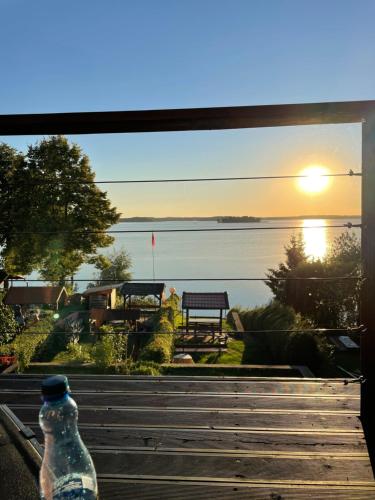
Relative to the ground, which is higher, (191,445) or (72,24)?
(72,24)

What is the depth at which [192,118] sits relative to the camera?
5.16 feet

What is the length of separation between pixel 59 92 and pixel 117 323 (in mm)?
9547

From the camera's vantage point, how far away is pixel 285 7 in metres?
4.63

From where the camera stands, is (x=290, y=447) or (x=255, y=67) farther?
(x=255, y=67)

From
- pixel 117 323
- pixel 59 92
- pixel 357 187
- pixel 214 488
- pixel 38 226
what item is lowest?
pixel 117 323

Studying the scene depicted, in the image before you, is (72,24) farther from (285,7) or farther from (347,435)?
(347,435)

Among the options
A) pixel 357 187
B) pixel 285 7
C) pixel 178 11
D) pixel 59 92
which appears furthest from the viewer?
pixel 59 92

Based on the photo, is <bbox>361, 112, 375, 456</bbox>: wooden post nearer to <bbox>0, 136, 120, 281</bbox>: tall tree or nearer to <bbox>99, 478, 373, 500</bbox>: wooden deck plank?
<bbox>99, 478, 373, 500</bbox>: wooden deck plank

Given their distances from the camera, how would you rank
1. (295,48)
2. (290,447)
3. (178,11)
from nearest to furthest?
(290,447) < (178,11) < (295,48)

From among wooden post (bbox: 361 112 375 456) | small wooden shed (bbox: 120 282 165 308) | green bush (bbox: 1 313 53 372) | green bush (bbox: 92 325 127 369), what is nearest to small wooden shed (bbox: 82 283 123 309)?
small wooden shed (bbox: 120 282 165 308)

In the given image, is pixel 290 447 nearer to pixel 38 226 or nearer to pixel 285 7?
pixel 285 7

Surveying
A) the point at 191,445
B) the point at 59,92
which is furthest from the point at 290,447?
the point at 59,92

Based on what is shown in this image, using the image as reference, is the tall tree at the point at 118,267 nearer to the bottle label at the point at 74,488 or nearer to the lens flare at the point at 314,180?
the lens flare at the point at 314,180

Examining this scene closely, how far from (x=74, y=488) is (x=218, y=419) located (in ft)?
3.97
